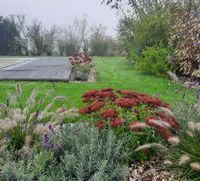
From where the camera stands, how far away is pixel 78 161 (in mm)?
3332

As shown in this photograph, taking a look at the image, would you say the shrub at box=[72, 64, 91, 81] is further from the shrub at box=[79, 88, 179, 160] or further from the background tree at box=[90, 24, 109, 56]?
the background tree at box=[90, 24, 109, 56]

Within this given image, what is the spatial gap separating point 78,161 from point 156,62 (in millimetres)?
10003

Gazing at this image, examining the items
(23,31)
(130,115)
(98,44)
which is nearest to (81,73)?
(130,115)

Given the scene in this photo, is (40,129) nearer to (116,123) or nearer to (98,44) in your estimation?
(116,123)

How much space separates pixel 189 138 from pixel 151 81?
792cm

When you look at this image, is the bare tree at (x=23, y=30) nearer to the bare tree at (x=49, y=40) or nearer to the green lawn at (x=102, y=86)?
the bare tree at (x=49, y=40)

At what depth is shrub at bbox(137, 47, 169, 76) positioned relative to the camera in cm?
1267

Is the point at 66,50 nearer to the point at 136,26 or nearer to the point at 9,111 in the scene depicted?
the point at 136,26

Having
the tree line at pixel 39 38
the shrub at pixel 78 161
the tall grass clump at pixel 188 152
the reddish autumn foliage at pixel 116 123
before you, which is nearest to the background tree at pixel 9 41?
the tree line at pixel 39 38

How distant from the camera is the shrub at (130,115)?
374 cm

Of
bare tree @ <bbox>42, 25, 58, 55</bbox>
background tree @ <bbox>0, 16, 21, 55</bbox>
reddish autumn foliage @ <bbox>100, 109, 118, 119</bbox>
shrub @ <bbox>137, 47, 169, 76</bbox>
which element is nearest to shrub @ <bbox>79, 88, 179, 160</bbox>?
reddish autumn foliage @ <bbox>100, 109, 118, 119</bbox>

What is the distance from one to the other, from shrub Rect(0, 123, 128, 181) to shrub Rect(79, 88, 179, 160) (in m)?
0.16

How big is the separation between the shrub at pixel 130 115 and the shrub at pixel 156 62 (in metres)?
8.45

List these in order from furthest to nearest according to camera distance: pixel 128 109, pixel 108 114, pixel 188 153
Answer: pixel 128 109
pixel 108 114
pixel 188 153
